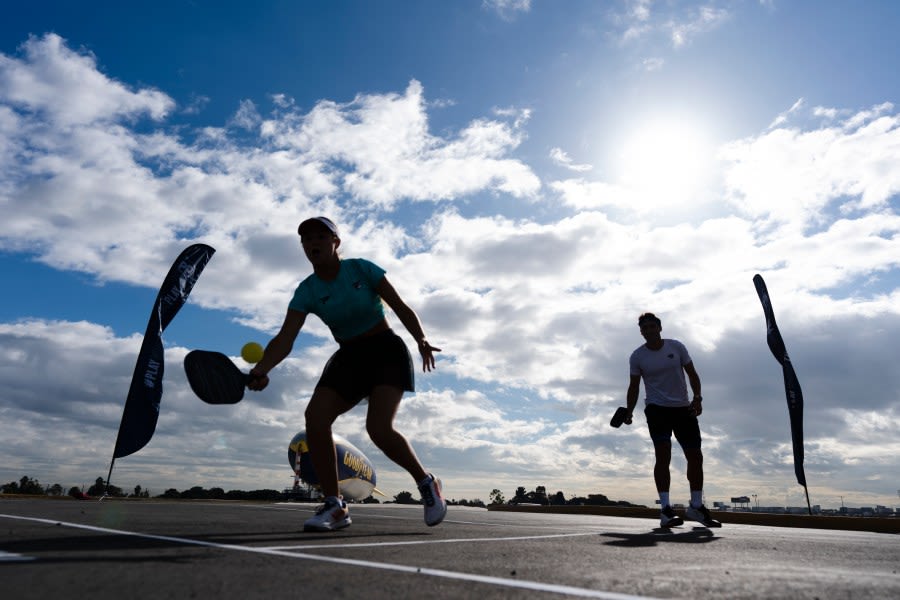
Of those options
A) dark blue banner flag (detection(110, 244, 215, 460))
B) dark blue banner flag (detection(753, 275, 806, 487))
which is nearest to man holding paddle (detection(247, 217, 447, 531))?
dark blue banner flag (detection(110, 244, 215, 460))

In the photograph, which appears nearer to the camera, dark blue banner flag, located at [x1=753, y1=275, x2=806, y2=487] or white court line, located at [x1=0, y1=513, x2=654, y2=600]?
white court line, located at [x1=0, y1=513, x2=654, y2=600]

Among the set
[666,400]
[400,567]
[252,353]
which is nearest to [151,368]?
[252,353]

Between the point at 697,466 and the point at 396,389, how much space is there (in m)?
3.56

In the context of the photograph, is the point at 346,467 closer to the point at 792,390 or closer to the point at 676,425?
the point at 792,390

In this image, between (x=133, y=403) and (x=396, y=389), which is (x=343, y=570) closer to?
(x=396, y=389)

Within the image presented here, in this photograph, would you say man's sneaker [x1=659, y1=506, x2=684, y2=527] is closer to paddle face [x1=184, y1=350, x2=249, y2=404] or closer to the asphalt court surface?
the asphalt court surface

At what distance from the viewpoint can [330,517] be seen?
157 inches

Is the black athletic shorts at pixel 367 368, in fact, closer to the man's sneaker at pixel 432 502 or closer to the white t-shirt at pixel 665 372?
the man's sneaker at pixel 432 502

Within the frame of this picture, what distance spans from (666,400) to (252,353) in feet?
13.3

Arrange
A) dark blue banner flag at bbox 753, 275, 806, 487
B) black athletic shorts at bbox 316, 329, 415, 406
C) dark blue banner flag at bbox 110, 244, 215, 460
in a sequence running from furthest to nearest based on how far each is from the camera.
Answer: dark blue banner flag at bbox 753, 275, 806, 487 → dark blue banner flag at bbox 110, 244, 215, 460 → black athletic shorts at bbox 316, 329, 415, 406

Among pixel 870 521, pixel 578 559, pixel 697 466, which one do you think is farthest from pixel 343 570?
pixel 870 521

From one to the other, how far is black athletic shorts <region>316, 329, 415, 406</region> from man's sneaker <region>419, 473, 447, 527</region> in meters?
0.64

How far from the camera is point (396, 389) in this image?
435 cm

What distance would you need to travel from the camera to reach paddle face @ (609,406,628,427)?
6.58 m
